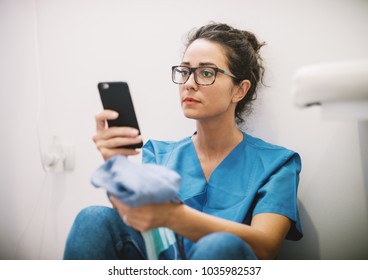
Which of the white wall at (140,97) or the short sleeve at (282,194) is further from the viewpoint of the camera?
the white wall at (140,97)

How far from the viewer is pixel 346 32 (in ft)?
2.34

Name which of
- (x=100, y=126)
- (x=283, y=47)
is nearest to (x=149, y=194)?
(x=100, y=126)

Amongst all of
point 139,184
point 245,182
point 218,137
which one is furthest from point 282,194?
point 139,184

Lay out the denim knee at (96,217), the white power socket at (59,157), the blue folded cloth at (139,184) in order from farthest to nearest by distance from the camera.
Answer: the white power socket at (59,157)
the denim knee at (96,217)
the blue folded cloth at (139,184)

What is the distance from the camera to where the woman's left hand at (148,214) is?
0.44m

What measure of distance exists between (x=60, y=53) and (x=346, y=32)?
83 cm

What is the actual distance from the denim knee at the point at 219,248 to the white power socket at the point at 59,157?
0.64 meters

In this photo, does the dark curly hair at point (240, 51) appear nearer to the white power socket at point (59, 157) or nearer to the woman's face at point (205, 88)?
the woman's face at point (205, 88)

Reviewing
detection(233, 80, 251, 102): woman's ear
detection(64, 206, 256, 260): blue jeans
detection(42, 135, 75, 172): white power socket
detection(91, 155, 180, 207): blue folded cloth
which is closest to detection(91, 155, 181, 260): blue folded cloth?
detection(91, 155, 180, 207): blue folded cloth

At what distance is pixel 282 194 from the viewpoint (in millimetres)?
608

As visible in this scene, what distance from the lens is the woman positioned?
48 cm

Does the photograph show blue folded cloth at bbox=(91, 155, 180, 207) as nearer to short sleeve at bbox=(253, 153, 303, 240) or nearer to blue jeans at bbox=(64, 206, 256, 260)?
blue jeans at bbox=(64, 206, 256, 260)

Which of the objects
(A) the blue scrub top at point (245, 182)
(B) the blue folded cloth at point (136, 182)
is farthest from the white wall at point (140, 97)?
(B) the blue folded cloth at point (136, 182)
